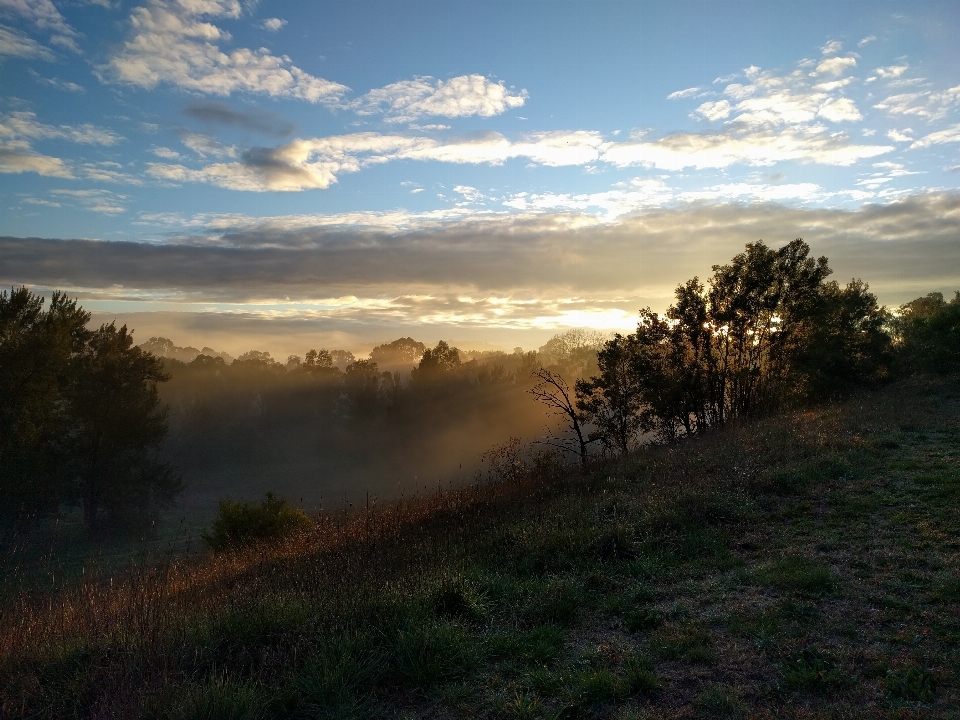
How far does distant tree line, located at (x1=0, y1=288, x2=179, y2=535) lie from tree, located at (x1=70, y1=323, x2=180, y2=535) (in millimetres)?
55

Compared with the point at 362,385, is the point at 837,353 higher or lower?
higher

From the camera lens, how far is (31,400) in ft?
94.7

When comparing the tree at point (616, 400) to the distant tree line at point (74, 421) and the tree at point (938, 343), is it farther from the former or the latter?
the distant tree line at point (74, 421)

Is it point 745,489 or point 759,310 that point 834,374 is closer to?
point 759,310

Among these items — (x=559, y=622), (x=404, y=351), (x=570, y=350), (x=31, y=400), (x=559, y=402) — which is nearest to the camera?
(x=559, y=622)

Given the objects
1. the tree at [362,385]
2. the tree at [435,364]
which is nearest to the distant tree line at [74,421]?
the tree at [362,385]

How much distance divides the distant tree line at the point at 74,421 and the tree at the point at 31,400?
5 cm

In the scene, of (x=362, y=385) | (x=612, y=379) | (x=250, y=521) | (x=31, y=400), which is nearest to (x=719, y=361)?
(x=612, y=379)

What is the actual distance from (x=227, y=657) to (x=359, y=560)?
271 cm

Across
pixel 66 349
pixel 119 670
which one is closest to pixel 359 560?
pixel 119 670

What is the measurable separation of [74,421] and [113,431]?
2.15 m

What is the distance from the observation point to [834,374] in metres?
34.3

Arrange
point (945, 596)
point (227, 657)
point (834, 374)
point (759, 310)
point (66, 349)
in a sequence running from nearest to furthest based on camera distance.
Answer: point (227, 657) < point (945, 596) < point (759, 310) < point (66, 349) < point (834, 374)

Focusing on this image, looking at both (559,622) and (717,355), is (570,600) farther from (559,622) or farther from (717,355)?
(717,355)
